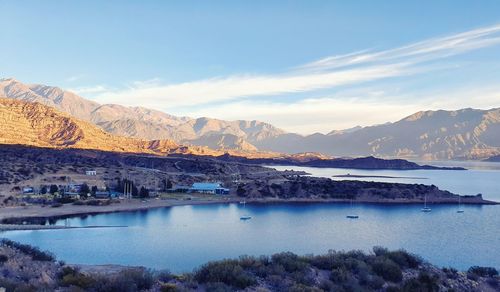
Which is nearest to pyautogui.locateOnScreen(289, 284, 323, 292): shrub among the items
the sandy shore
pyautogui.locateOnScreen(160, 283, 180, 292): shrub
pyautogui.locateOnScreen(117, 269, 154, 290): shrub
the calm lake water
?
pyautogui.locateOnScreen(160, 283, 180, 292): shrub

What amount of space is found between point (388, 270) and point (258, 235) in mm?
32176

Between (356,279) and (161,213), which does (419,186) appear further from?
(356,279)

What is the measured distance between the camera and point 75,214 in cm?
6244

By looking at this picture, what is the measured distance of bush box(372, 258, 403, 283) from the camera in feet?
65.1

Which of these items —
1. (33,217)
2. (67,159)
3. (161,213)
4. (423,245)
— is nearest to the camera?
(423,245)

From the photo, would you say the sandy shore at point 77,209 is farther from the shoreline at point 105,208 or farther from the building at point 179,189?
the building at point 179,189

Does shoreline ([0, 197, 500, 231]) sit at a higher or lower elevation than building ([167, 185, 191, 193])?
lower

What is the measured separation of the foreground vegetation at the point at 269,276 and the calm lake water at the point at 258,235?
1340 cm

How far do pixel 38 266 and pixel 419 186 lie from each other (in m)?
90.1

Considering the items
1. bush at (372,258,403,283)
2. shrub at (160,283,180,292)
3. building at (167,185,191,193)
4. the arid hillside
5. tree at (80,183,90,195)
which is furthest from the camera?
the arid hillside

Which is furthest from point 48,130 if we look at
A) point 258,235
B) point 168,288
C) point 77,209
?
point 168,288

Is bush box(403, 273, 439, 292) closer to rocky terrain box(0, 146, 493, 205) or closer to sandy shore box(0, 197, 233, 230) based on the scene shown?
sandy shore box(0, 197, 233, 230)

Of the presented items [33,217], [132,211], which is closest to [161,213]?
[132,211]

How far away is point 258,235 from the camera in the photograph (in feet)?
169
